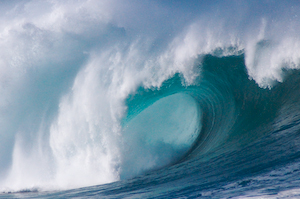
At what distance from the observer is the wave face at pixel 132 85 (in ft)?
25.2

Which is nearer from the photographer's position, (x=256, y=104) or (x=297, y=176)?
(x=297, y=176)

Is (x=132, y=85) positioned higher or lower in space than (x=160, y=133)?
higher

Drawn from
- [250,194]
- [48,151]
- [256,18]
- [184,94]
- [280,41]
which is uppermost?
[256,18]

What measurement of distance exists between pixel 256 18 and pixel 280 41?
125cm

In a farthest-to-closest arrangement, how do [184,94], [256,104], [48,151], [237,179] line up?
[184,94]
[48,151]
[256,104]
[237,179]

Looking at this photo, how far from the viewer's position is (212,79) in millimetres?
8992

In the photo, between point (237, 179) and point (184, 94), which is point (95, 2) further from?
point (237, 179)

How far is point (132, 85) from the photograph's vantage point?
8.93 m

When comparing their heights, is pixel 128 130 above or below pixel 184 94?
below

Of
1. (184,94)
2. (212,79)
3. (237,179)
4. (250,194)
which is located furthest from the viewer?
(184,94)

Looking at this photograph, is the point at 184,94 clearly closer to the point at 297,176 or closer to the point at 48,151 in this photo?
the point at 48,151

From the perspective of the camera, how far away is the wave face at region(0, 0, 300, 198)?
7668 mm

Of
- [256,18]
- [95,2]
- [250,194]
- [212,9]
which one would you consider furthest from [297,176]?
[95,2]

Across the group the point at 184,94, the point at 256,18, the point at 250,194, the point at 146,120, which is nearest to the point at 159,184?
the point at 250,194
